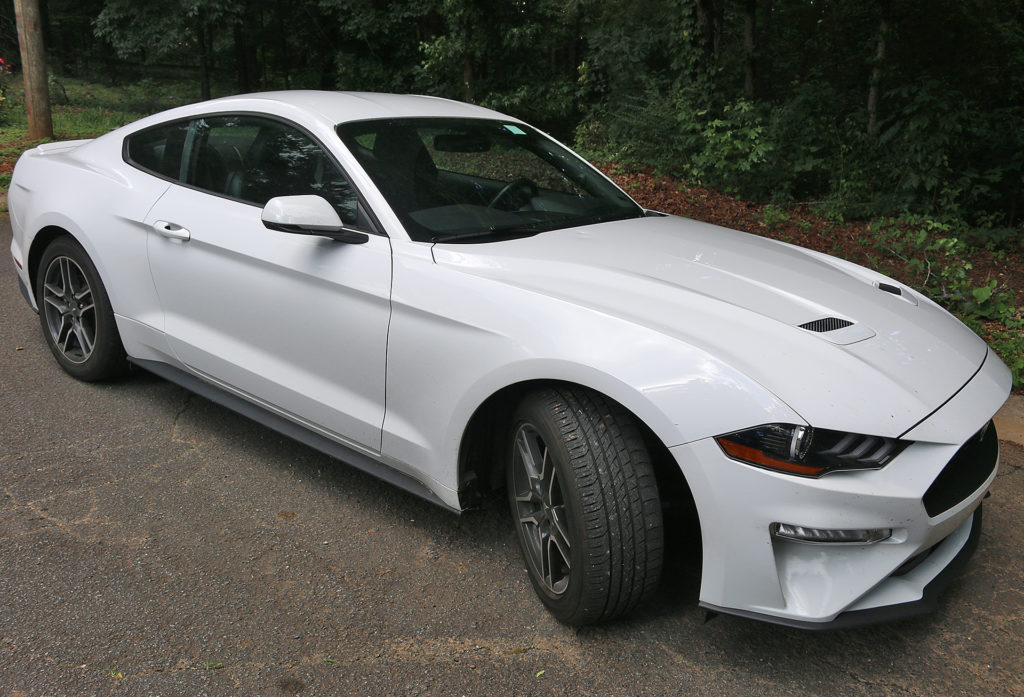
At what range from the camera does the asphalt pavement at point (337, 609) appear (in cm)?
248

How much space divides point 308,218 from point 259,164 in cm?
79

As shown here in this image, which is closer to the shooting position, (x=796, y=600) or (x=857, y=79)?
(x=796, y=600)

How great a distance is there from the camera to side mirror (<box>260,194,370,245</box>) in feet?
9.70

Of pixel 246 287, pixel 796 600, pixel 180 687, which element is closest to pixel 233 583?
pixel 180 687

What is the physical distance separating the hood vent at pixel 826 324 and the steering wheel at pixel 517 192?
1.30 meters

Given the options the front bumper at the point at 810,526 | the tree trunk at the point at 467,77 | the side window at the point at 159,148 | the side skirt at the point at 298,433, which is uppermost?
the side window at the point at 159,148

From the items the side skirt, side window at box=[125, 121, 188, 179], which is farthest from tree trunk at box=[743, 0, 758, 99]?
the side skirt

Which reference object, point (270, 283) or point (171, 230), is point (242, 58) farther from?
point (270, 283)

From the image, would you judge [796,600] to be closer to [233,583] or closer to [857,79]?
[233,583]

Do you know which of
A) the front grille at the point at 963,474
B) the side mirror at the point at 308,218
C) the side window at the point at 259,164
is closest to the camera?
the front grille at the point at 963,474

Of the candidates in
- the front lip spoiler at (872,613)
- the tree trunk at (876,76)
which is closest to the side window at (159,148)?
the front lip spoiler at (872,613)

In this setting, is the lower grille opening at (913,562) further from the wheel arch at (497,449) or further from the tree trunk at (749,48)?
the tree trunk at (749,48)

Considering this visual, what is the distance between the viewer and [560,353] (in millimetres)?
2512

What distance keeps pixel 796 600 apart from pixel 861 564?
0.19 meters
